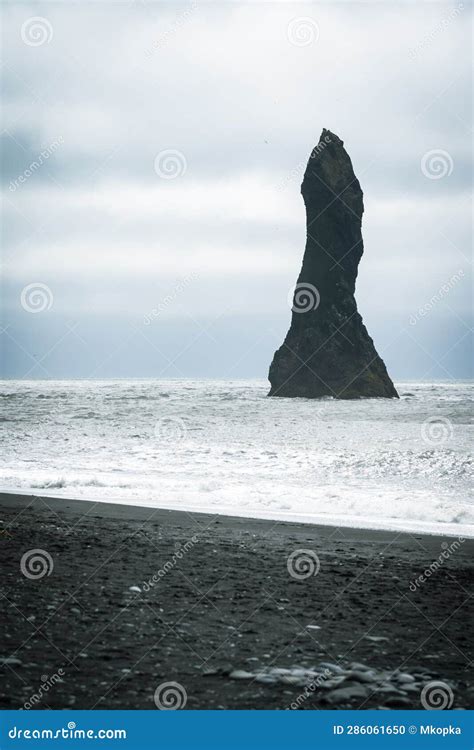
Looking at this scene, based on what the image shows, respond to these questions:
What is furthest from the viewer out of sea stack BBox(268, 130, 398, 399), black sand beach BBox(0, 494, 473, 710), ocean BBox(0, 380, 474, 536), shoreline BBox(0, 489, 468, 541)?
sea stack BBox(268, 130, 398, 399)

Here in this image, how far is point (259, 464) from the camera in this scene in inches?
996

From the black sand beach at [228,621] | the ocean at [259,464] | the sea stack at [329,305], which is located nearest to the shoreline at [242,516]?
the ocean at [259,464]

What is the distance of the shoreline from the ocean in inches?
5.6

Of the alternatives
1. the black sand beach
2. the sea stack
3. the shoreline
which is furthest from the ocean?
the sea stack

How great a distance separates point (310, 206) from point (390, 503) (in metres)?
86.2

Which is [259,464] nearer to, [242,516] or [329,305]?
[242,516]

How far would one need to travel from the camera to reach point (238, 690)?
503 cm

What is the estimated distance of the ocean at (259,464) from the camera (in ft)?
54.3

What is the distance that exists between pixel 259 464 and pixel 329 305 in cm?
6933

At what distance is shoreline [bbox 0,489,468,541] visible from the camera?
519 inches

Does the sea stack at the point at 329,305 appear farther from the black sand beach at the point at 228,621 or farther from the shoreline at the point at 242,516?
the black sand beach at the point at 228,621

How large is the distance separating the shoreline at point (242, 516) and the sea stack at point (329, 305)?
6827 cm

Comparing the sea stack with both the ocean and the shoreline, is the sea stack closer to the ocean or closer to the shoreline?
the ocean

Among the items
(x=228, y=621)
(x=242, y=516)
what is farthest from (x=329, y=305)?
(x=228, y=621)
